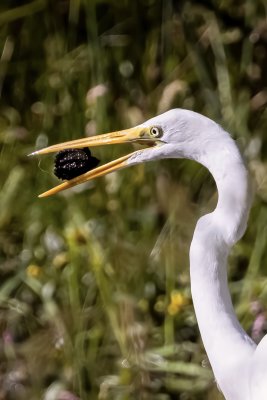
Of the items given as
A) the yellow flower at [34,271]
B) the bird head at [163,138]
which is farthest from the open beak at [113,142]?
the yellow flower at [34,271]

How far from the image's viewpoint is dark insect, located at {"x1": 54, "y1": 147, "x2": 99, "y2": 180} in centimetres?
219

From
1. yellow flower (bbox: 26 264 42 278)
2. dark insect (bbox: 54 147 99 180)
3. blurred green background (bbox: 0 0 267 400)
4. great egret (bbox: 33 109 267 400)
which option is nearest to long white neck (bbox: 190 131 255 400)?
great egret (bbox: 33 109 267 400)

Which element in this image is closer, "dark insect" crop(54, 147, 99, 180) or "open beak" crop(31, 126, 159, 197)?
"open beak" crop(31, 126, 159, 197)

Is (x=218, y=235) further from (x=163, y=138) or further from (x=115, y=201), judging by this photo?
A: (x=115, y=201)

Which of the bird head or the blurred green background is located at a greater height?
the bird head

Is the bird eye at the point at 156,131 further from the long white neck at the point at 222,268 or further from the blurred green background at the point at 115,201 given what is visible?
the blurred green background at the point at 115,201

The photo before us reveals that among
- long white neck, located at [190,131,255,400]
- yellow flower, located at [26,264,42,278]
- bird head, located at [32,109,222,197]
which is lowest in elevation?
yellow flower, located at [26,264,42,278]

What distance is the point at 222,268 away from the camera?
1979mm

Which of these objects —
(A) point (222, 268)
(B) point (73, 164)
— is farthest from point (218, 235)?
(B) point (73, 164)

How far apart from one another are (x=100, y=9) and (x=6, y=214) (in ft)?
2.46

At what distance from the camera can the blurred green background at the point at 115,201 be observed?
2879 mm

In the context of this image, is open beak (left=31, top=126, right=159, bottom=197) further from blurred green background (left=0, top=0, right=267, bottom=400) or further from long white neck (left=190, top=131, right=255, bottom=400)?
Result: blurred green background (left=0, top=0, right=267, bottom=400)

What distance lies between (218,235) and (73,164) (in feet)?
1.27

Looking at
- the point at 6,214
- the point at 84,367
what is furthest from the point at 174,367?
the point at 6,214
